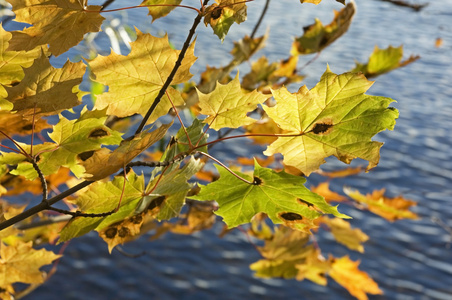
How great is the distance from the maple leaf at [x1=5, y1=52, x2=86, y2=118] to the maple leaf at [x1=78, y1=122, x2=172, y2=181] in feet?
0.27

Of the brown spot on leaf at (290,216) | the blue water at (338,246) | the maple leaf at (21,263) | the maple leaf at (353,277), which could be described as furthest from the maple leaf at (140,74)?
the blue water at (338,246)

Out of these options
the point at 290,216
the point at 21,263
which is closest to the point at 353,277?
the point at 21,263

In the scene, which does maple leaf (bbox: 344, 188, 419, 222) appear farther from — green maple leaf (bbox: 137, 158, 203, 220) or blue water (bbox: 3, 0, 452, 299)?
green maple leaf (bbox: 137, 158, 203, 220)

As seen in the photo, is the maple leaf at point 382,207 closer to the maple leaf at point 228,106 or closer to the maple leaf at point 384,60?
the maple leaf at point 384,60

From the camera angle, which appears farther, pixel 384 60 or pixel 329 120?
pixel 384 60

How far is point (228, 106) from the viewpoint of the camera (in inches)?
18.1

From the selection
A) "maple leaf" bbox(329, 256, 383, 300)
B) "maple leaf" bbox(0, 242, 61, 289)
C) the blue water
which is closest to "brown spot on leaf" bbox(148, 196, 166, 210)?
"maple leaf" bbox(0, 242, 61, 289)

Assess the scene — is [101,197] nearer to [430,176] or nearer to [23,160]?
[23,160]

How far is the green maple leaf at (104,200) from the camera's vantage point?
433 millimetres

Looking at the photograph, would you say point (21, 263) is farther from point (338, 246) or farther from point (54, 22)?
point (338, 246)

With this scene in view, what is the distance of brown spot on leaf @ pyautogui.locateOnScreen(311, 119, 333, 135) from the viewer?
1.40 feet

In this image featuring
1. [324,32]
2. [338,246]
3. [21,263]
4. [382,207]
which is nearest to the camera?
[21,263]

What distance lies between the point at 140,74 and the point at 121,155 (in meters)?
0.11

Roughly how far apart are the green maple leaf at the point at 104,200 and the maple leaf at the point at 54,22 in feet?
0.40
